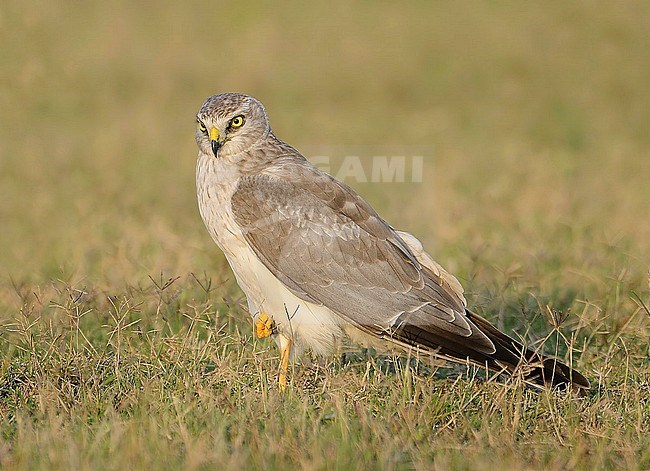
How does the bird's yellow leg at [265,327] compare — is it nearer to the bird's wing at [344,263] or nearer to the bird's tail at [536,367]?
the bird's wing at [344,263]

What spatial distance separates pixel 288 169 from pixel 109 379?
1252 mm

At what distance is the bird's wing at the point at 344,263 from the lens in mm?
4203

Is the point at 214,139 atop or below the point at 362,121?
atop

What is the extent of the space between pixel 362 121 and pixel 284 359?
816 centimetres

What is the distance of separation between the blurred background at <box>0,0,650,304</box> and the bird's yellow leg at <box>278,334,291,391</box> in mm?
1463

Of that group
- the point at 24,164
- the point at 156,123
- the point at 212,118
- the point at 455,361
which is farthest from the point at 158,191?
the point at 455,361

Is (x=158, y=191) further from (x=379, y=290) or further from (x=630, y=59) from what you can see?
(x=630, y=59)

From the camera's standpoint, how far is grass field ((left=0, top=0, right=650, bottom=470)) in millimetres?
3633

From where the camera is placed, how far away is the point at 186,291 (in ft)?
18.0

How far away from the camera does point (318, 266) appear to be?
14.2 ft

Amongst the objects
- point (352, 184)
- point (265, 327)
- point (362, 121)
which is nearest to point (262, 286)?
point (265, 327)

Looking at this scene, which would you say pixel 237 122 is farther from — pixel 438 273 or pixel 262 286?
pixel 438 273

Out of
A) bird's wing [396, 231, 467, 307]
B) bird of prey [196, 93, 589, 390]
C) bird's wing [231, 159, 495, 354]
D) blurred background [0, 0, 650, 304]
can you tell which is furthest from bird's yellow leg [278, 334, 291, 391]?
blurred background [0, 0, 650, 304]

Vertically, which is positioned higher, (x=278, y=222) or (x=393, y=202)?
(x=278, y=222)
